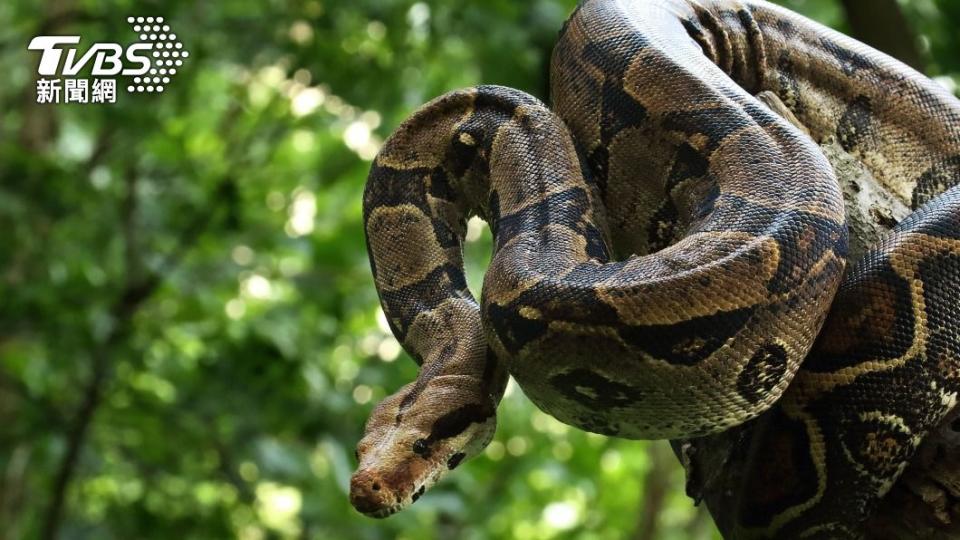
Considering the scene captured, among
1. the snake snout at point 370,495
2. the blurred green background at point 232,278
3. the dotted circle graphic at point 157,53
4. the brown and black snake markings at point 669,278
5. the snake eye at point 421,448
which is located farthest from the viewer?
the dotted circle graphic at point 157,53

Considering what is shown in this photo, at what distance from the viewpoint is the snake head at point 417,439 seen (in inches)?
91.5

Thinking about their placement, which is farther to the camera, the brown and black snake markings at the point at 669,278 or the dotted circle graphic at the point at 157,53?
the dotted circle graphic at the point at 157,53

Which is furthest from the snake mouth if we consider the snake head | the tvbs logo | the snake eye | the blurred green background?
the tvbs logo

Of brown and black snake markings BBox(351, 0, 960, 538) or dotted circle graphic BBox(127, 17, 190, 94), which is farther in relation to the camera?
dotted circle graphic BBox(127, 17, 190, 94)

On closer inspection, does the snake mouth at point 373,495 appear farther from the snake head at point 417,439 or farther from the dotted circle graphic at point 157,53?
the dotted circle graphic at point 157,53

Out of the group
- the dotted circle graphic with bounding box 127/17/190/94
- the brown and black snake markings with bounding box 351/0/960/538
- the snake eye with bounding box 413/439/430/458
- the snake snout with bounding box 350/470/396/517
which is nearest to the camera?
the brown and black snake markings with bounding box 351/0/960/538

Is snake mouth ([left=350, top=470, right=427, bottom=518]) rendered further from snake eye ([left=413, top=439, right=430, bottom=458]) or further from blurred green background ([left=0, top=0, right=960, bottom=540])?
blurred green background ([left=0, top=0, right=960, bottom=540])

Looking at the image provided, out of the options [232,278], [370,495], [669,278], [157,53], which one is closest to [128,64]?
[157,53]

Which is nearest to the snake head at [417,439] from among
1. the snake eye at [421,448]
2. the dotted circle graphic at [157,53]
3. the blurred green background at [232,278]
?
the snake eye at [421,448]

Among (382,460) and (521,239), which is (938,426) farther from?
(382,460)

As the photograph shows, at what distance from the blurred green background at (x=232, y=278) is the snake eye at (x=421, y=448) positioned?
159 cm

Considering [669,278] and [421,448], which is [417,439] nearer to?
[421,448]

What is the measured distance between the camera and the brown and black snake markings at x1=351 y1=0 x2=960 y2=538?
2121 mm

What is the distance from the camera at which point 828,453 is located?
2.25 m
